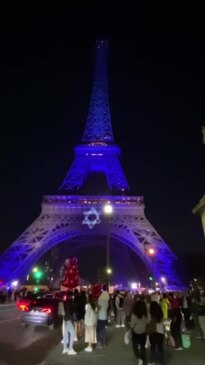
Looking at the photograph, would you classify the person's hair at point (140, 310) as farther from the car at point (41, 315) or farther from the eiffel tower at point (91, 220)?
the eiffel tower at point (91, 220)

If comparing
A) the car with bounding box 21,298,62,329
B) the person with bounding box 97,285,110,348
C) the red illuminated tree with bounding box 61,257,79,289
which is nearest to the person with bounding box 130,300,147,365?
the person with bounding box 97,285,110,348

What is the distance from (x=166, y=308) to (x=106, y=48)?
75.5 metres

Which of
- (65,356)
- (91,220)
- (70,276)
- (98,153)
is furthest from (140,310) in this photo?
(98,153)

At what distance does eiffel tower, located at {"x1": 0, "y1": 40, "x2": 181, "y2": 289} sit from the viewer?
49.5 m

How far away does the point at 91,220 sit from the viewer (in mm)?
54875

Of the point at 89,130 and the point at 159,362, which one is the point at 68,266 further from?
the point at 159,362

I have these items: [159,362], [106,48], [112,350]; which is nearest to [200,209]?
[159,362]

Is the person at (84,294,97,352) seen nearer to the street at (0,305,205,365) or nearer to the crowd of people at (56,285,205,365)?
the crowd of people at (56,285,205,365)

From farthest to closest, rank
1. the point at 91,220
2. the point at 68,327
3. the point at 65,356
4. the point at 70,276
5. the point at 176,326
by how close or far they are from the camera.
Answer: the point at 91,220 → the point at 70,276 → the point at 176,326 → the point at 68,327 → the point at 65,356

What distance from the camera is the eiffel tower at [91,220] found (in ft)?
162

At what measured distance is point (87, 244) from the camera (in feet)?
A: 257

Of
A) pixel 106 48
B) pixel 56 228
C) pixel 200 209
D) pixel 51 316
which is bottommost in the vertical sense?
pixel 51 316

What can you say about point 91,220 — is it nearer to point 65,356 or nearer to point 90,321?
point 90,321

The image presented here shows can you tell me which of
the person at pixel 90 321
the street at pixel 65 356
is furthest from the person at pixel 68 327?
the person at pixel 90 321
